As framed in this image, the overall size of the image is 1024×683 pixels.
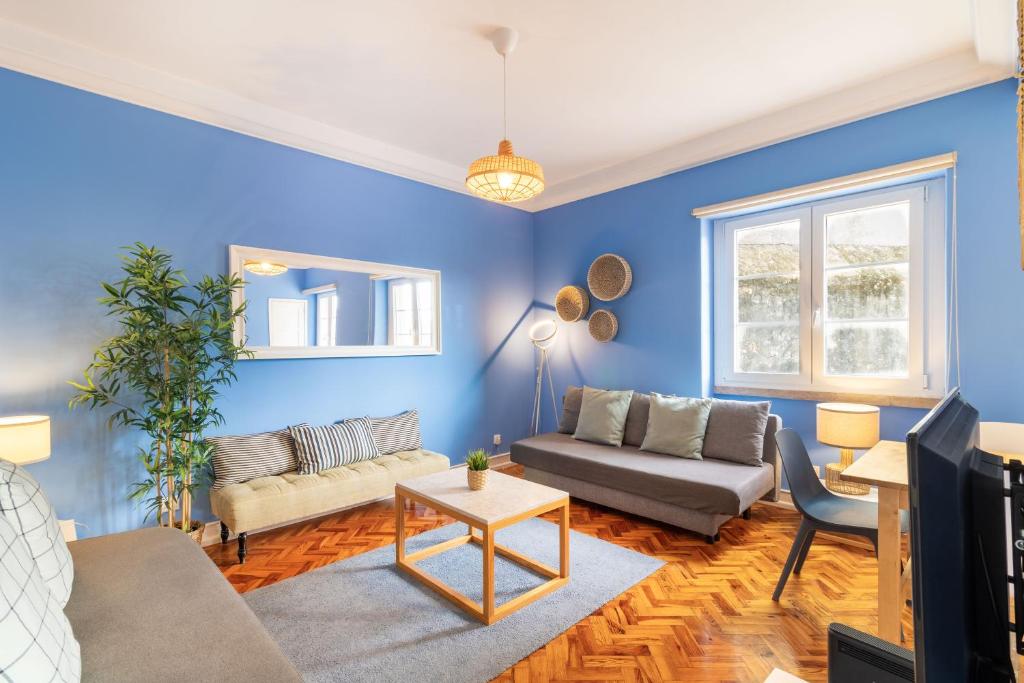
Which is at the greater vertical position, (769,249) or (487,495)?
(769,249)

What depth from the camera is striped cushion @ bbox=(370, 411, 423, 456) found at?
12.5 feet

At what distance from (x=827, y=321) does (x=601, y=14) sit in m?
2.58

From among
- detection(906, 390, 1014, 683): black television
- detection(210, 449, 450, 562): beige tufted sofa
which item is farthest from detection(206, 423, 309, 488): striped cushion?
detection(906, 390, 1014, 683): black television

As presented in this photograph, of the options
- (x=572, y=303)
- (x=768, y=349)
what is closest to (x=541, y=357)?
(x=572, y=303)

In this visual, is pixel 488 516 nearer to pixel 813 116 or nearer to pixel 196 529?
pixel 196 529

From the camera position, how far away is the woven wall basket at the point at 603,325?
14.8 feet

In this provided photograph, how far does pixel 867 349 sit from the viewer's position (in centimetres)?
326

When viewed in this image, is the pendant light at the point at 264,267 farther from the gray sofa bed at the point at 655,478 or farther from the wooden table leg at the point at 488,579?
the wooden table leg at the point at 488,579

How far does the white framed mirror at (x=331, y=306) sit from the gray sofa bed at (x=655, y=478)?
4.68 feet

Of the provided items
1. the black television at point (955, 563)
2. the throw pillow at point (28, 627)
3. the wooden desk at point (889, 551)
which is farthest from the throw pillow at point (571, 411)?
the black television at point (955, 563)

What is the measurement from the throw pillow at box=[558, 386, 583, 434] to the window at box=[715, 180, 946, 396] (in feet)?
4.05

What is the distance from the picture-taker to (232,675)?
4.05 ft

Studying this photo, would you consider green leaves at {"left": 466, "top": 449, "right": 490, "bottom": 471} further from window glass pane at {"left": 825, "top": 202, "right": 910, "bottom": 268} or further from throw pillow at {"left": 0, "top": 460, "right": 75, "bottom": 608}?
window glass pane at {"left": 825, "top": 202, "right": 910, "bottom": 268}

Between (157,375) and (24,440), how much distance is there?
60 centimetres
